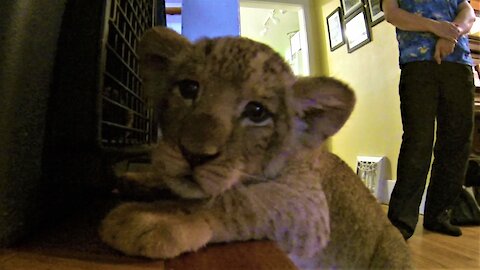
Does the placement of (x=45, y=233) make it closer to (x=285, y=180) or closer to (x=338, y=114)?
(x=285, y=180)

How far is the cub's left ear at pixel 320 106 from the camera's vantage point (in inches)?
21.7

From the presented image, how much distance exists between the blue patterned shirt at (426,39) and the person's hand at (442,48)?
0.02 m

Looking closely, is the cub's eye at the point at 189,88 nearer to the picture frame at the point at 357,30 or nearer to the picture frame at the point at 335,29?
the picture frame at the point at 357,30

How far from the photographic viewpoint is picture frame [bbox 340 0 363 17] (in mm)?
3149

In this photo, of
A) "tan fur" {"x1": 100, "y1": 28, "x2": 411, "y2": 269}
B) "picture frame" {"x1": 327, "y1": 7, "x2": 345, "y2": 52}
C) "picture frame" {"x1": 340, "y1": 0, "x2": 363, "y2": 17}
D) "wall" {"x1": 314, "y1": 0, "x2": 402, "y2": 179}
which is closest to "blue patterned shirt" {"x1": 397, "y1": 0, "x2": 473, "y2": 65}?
"wall" {"x1": 314, "y1": 0, "x2": 402, "y2": 179}

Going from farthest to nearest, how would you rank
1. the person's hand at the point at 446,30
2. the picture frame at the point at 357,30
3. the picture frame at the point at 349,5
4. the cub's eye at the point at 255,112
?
the picture frame at the point at 349,5, the picture frame at the point at 357,30, the person's hand at the point at 446,30, the cub's eye at the point at 255,112

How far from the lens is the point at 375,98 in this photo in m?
2.91

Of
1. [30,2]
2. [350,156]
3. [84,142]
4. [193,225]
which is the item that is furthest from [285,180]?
[350,156]

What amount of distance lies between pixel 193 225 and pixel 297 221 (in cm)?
16

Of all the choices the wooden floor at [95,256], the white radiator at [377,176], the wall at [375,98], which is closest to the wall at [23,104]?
the wooden floor at [95,256]

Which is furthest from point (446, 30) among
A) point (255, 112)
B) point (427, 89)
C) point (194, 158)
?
point (194, 158)

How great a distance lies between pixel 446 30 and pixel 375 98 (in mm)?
1391

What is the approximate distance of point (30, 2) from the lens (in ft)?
1.31

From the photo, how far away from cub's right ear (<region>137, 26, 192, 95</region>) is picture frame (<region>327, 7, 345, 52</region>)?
307 cm
